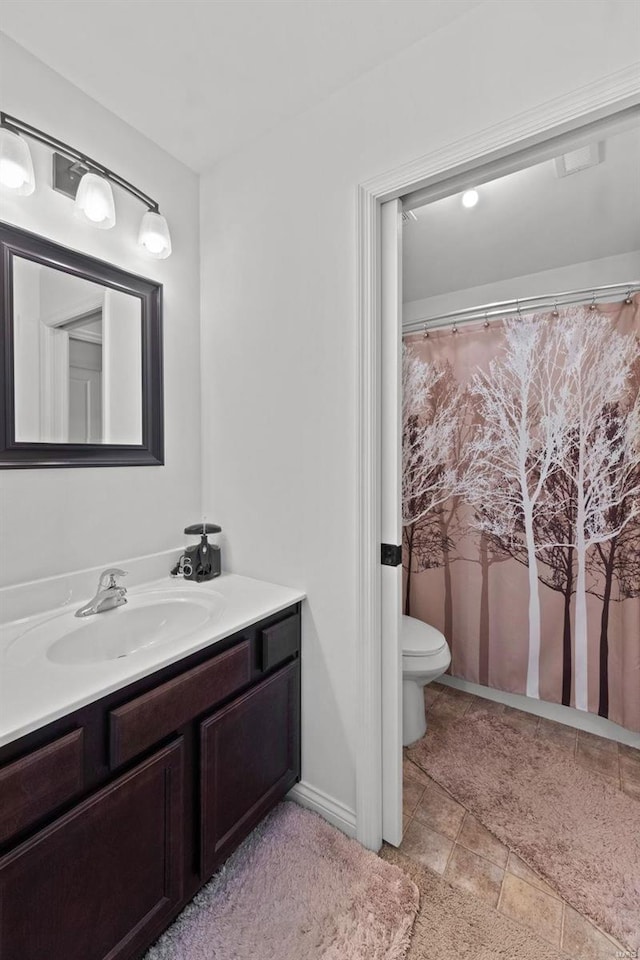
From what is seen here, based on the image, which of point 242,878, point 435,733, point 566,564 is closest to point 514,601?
point 566,564

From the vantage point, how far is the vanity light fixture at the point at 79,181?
3.79 feet

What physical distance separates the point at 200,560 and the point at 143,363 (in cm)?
76

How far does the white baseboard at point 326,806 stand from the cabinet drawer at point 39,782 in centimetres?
90

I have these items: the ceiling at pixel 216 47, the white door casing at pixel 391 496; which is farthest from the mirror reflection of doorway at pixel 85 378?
the white door casing at pixel 391 496

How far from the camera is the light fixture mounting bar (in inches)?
47.2

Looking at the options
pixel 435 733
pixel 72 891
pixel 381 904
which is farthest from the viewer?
pixel 435 733

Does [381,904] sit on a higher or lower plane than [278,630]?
lower

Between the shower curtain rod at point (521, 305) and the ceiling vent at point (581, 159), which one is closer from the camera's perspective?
the ceiling vent at point (581, 159)

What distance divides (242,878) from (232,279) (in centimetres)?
199

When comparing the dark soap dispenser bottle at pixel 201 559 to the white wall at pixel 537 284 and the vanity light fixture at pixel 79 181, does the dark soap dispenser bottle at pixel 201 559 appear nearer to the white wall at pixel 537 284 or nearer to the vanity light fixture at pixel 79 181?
the vanity light fixture at pixel 79 181

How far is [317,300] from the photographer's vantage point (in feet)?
4.71

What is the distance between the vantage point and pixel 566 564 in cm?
201

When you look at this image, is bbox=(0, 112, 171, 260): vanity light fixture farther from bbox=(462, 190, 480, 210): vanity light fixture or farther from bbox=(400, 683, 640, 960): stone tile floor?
bbox=(400, 683, 640, 960): stone tile floor

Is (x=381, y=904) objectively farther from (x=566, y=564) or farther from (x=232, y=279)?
(x=232, y=279)
